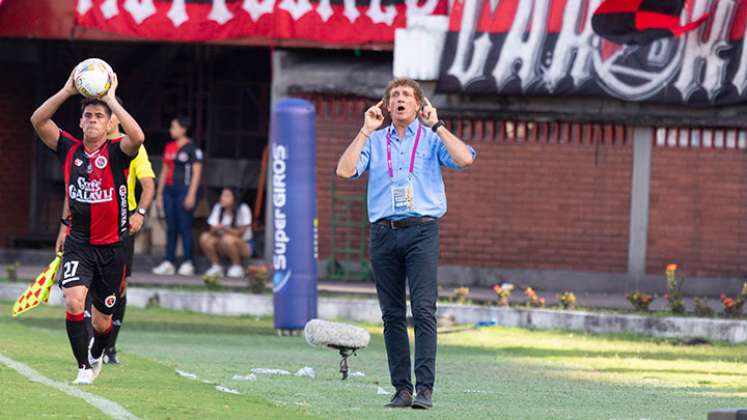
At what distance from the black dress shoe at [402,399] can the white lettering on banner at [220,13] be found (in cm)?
1426

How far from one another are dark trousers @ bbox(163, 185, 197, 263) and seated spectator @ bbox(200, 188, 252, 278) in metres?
0.23

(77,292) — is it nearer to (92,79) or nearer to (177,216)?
(92,79)

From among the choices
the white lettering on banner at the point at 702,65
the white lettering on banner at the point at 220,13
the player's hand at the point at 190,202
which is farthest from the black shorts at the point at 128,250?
the white lettering on banner at the point at 702,65

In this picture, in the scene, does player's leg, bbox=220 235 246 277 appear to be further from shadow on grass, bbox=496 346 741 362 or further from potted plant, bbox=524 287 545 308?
shadow on grass, bbox=496 346 741 362

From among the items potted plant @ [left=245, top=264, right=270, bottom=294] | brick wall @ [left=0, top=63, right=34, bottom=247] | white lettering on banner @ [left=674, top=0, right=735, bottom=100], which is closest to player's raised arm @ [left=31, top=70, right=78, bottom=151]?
potted plant @ [left=245, top=264, right=270, bottom=294]

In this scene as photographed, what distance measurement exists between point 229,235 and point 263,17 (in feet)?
9.87

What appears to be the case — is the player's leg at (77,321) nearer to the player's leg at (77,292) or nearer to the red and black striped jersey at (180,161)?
the player's leg at (77,292)

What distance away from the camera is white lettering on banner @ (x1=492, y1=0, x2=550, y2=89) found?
24203 millimetres

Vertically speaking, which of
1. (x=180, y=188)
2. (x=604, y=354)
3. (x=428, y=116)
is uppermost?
(x=428, y=116)

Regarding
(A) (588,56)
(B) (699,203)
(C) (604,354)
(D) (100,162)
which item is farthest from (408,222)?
(B) (699,203)

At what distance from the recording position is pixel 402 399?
1133 cm

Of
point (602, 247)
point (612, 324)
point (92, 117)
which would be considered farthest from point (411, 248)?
point (602, 247)

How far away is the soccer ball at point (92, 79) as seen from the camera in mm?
11633

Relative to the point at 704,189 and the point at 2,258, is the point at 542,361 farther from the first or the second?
the point at 2,258
